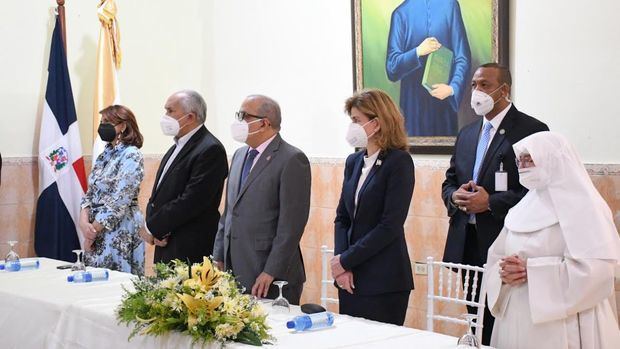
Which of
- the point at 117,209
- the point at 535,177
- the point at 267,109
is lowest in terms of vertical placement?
the point at 117,209

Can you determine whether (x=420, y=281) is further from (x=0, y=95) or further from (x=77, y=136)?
(x=0, y=95)

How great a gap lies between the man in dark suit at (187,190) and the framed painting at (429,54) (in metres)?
1.60

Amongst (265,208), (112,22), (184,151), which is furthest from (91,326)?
(112,22)

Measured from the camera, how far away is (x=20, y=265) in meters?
4.59

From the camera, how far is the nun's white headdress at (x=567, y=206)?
10.5 ft

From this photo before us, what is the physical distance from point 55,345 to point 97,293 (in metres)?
0.33

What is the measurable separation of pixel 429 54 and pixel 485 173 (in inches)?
64.6

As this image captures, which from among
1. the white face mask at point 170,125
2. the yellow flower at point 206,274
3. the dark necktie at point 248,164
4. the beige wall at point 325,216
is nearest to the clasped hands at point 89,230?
the white face mask at point 170,125

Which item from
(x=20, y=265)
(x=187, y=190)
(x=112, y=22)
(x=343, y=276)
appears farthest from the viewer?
(x=112, y=22)

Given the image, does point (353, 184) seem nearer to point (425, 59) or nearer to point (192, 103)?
point (192, 103)

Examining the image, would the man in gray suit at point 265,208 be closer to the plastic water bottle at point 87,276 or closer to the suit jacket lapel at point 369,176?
the suit jacket lapel at point 369,176

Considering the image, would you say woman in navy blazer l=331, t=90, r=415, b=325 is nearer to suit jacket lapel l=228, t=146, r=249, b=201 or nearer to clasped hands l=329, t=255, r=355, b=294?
clasped hands l=329, t=255, r=355, b=294

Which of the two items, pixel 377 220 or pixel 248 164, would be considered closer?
pixel 377 220

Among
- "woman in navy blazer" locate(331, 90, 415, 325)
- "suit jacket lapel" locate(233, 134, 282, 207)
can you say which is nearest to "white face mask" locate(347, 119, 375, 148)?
"woman in navy blazer" locate(331, 90, 415, 325)
